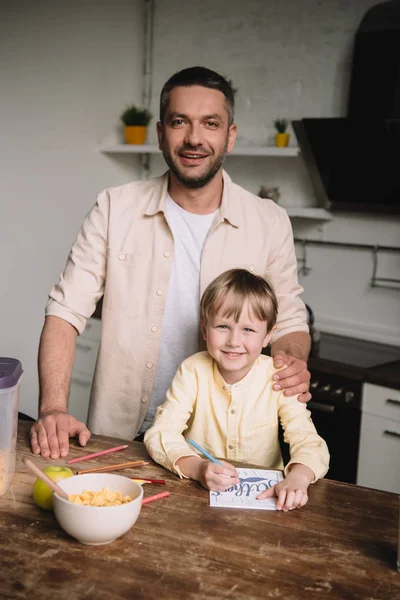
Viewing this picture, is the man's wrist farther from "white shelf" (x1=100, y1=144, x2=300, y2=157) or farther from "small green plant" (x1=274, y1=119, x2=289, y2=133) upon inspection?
"small green plant" (x1=274, y1=119, x2=289, y2=133)

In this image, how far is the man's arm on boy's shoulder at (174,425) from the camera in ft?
5.04

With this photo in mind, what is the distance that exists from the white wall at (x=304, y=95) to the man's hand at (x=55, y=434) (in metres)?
2.29

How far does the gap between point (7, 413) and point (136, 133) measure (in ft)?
10.6

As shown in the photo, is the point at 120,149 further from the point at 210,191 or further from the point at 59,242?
the point at 210,191

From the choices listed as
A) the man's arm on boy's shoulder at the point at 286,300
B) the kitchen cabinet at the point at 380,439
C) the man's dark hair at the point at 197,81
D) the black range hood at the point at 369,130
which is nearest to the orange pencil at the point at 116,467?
the man's arm on boy's shoulder at the point at 286,300

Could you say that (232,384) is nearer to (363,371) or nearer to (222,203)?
(222,203)

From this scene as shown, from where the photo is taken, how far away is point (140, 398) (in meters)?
2.22

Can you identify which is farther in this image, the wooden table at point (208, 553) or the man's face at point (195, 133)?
the man's face at point (195, 133)

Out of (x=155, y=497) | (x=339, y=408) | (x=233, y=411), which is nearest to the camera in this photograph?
(x=155, y=497)

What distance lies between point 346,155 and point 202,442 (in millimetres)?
2006

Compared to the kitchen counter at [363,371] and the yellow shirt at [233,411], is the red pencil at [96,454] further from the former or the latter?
the kitchen counter at [363,371]

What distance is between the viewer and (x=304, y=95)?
3766 millimetres

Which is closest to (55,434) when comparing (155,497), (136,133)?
(155,497)

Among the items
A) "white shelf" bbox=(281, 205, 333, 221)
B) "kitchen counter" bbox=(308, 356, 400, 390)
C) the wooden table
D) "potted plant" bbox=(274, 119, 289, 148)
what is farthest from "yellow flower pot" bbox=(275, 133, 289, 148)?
the wooden table
